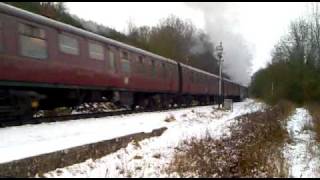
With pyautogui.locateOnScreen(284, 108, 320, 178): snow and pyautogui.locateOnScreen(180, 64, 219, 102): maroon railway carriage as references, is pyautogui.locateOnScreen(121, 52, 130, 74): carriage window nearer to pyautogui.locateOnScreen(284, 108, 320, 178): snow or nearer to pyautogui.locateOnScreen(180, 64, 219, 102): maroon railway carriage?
pyautogui.locateOnScreen(284, 108, 320, 178): snow

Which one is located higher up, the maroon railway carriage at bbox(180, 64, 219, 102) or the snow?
the maroon railway carriage at bbox(180, 64, 219, 102)

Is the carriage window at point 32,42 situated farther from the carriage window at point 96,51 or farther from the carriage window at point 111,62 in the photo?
the carriage window at point 111,62

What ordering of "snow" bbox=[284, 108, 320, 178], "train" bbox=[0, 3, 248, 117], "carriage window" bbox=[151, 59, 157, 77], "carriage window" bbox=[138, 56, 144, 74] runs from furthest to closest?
"carriage window" bbox=[151, 59, 157, 77] < "carriage window" bbox=[138, 56, 144, 74] < "train" bbox=[0, 3, 248, 117] < "snow" bbox=[284, 108, 320, 178]

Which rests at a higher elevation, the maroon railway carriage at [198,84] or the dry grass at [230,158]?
the maroon railway carriage at [198,84]

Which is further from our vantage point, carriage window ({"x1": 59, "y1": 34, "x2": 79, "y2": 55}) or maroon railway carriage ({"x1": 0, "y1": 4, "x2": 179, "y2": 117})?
carriage window ({"x1": 59, "y1": 34, "x2": 79, "y2": 55})

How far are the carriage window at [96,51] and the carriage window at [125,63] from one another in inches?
83.9

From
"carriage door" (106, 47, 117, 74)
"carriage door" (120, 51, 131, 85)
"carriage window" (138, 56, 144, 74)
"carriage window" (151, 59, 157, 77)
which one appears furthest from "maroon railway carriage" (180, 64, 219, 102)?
"carriage door" (106, 47, 117, 74)

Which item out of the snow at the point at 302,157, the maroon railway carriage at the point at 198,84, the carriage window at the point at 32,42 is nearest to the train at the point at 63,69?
the carriage window at the point at 32,42

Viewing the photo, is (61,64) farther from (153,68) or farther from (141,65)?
(153,68)

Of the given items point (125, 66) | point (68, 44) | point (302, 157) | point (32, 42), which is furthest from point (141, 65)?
point (302, 157)

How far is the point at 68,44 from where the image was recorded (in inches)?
587

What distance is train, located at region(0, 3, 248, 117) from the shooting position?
11.9m

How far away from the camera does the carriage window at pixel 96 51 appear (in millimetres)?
16578

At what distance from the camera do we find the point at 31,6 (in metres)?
30.0
